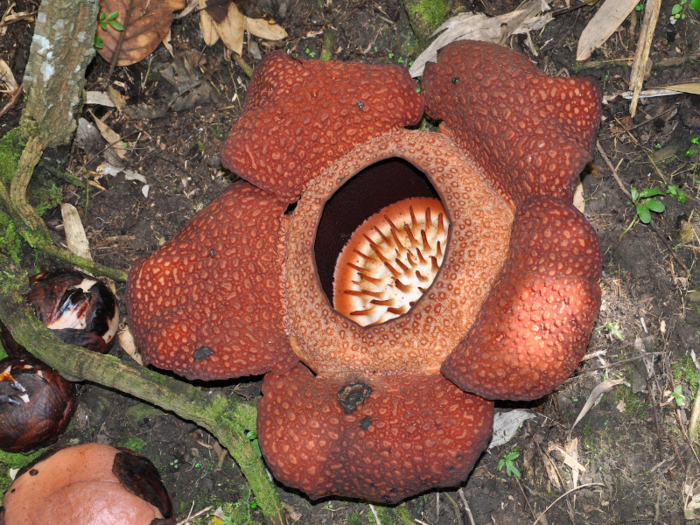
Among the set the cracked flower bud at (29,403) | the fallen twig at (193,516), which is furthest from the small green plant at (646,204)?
the cracked flower bud at (29,403)

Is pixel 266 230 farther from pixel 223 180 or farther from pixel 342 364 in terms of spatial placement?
pixel 223 180

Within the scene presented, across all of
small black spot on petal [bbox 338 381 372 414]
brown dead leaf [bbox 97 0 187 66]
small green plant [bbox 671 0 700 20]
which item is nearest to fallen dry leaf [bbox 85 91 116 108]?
brown dead leaf [bbox 97 0 187 66]

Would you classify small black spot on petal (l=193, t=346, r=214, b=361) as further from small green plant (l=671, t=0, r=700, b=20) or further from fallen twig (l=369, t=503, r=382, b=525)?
small green plant (l=671, t=0, r=700, b=20)

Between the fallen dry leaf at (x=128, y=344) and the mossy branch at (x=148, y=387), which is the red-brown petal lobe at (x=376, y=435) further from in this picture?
the fallen dry leaf at (x=128, y=344)

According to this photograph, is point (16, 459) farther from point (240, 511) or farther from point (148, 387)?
point (240, 511)

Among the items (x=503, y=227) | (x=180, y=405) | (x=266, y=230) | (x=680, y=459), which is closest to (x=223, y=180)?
(x=266, y=230)
